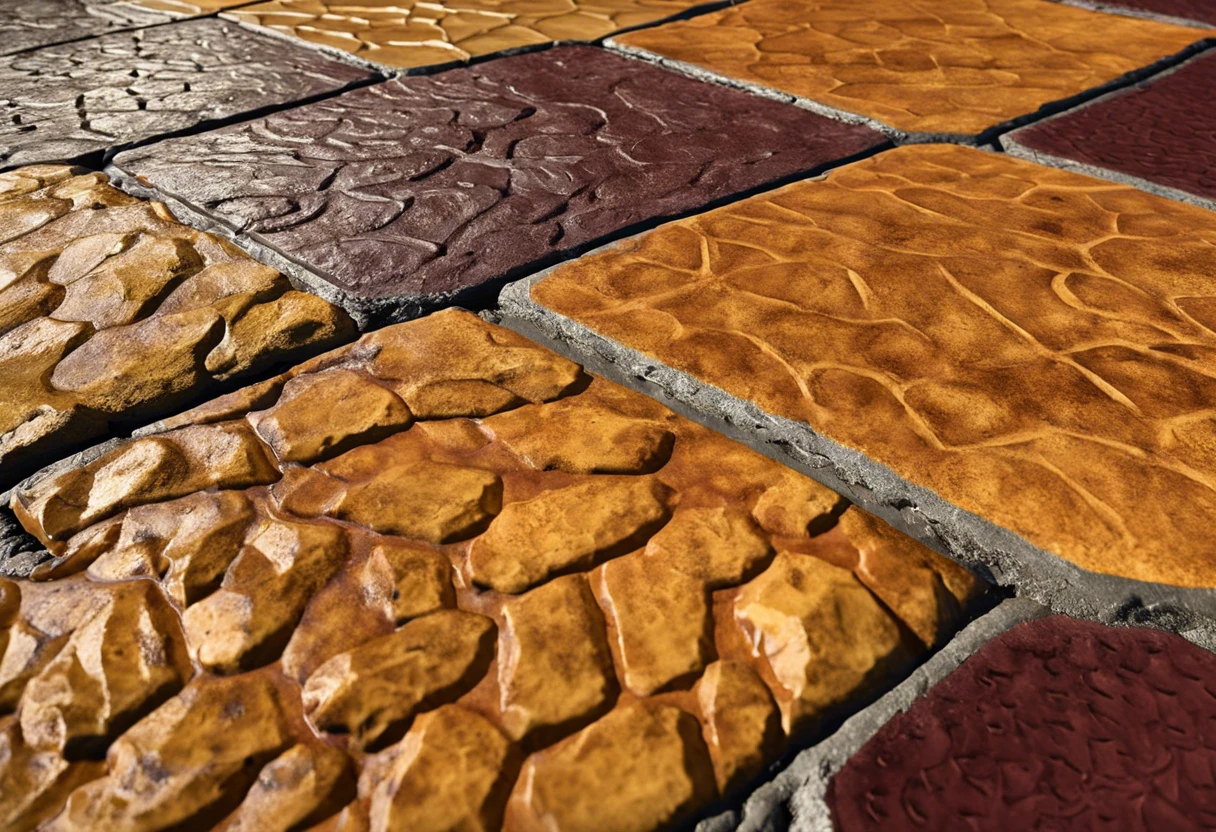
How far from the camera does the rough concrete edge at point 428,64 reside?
6.58ft

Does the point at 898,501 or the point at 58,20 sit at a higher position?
the point at 898,501

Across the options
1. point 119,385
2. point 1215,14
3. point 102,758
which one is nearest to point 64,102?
point 119,385

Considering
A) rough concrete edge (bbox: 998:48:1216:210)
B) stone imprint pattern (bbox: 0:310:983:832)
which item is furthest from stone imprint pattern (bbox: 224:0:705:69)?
stone imprint pattern (bbox: 0:310:983:832)

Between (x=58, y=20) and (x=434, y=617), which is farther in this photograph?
(x=58, y=20)

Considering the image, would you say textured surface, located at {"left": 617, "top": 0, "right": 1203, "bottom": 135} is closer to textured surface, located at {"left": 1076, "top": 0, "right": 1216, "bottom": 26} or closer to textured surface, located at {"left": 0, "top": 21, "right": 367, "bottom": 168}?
textured surface, located at {"left": 1076, "top": 0, "right": 1216, "bottom": 26}

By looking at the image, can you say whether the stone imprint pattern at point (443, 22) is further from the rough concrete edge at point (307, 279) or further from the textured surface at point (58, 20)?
the rough concrete edge at point (307, 279)

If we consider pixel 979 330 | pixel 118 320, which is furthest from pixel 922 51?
pixel 118 320

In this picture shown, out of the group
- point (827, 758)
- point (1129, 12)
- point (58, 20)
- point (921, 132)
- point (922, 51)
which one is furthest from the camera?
point (1129, 12)

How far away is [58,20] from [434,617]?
2.21 meters

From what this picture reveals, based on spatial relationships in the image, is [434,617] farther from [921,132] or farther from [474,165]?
[921,132]

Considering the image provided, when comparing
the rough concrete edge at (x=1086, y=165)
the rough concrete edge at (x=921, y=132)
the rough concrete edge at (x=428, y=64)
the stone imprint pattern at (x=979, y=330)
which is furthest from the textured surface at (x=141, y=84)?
the rough concrete edge at (x=1086, y=165)

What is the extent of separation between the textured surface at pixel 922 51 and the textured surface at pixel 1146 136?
0.08m

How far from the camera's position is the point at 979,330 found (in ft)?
3.85

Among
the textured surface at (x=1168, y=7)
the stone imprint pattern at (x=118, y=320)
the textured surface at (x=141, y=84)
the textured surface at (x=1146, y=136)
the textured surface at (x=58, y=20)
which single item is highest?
the textured surface at (x=1168, y=7)
